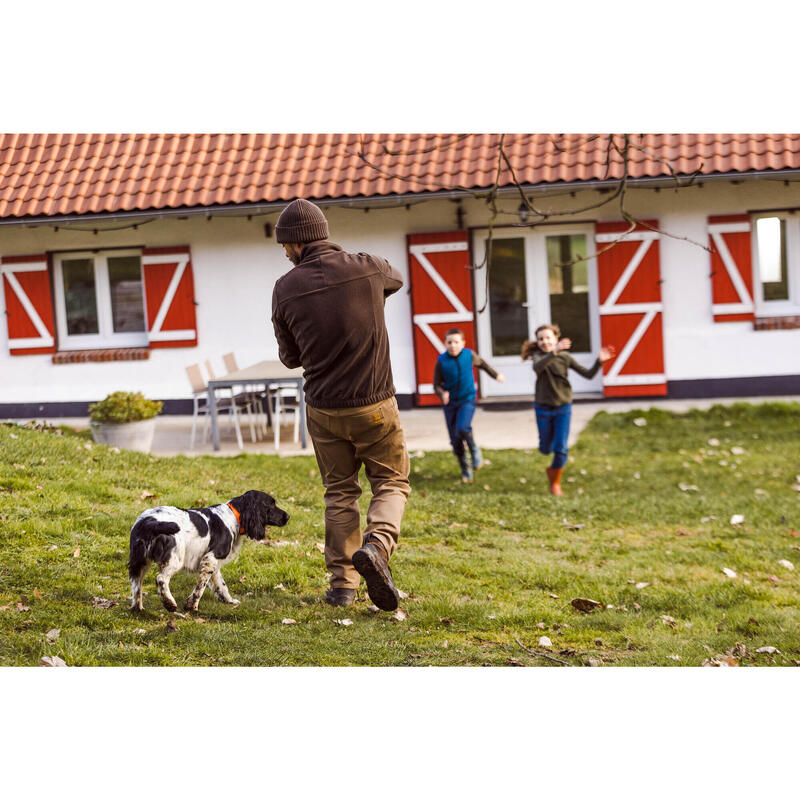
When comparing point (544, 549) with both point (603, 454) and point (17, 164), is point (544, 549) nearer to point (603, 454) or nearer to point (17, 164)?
point (603, 454)

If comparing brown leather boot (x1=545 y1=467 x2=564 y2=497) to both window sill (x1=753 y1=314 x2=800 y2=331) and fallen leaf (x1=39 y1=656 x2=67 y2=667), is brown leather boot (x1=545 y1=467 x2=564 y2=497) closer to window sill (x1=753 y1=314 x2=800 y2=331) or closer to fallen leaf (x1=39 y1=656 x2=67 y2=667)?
fallen leaf (x1=39 y1=656 x2=67 y2=667)

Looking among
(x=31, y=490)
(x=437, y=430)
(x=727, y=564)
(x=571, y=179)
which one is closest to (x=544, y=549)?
(x=727, y=564)

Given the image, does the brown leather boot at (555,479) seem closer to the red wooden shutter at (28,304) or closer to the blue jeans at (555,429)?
the blue jeans at (555,429)

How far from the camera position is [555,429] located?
912 cm

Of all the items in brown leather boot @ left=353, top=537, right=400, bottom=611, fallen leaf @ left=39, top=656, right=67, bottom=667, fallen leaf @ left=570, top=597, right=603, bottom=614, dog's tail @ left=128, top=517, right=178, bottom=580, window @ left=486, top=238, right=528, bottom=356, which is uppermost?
window @ left=486, top=238, right=528, bottom=356

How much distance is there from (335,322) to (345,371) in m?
0.23

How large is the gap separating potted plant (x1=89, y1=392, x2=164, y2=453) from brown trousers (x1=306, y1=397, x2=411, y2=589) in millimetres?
5556

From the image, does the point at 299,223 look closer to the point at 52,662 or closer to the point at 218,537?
the point at 218,537

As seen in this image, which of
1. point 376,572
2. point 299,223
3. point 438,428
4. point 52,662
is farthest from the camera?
point 438,428

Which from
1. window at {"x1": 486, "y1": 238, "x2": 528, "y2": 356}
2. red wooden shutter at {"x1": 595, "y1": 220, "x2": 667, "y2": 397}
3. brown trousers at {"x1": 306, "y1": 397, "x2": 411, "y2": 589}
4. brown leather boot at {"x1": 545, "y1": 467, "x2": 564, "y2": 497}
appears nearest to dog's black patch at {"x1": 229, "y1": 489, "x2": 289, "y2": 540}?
brown trousers at {"x1": 306, "y1": 397, "x2": 411, "y2": 589}

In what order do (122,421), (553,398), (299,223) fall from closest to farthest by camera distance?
(299,223) → (553,398) → (122,421)

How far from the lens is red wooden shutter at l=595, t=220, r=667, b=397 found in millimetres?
13898

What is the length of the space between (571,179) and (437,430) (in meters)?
3.47

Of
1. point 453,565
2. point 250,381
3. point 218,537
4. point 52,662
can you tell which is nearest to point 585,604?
point 453,565
